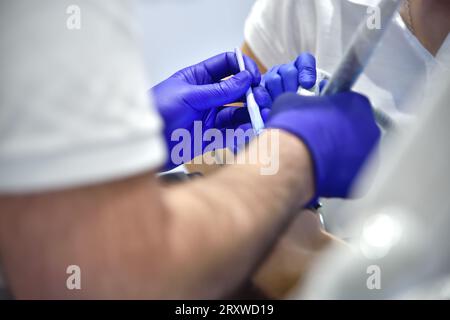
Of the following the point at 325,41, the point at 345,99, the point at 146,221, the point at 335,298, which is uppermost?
the point at 325,41

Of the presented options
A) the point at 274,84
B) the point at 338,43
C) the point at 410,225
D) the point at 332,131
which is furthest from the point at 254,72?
the point at 410,225

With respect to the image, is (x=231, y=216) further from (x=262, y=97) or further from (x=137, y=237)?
(x=262, y=97)

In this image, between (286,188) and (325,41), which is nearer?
(286,188)

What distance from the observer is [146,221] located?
0.35m

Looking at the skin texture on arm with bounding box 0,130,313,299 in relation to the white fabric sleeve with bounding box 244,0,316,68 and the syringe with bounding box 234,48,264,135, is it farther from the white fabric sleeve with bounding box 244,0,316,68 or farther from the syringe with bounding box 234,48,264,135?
the white fabric sleeve with bounding box 244,0,316,68

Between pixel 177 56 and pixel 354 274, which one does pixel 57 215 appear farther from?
pixel 177 56

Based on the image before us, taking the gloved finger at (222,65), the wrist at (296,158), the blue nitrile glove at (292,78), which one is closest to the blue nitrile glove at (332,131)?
the wrist at (296,158)

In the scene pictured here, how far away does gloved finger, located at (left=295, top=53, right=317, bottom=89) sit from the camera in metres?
0.87

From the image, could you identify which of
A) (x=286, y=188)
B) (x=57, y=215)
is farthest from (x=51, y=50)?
(x=286, y=188)

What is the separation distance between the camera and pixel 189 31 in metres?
1.40

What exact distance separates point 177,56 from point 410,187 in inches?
44.2

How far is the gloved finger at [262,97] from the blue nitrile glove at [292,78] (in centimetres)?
1

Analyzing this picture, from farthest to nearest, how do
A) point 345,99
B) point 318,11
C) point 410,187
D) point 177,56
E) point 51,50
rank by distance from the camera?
1. point 177,56
2. point 318,11
3. point 345,99
4. point 410,187
5. point 51,50

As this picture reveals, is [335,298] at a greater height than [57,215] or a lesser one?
lesser
